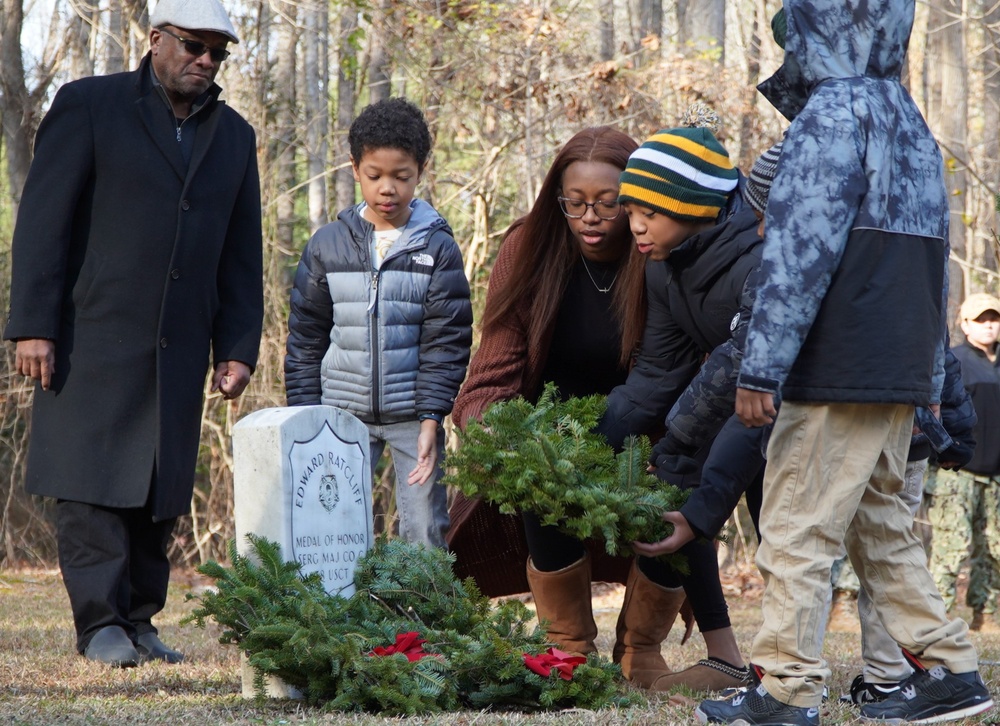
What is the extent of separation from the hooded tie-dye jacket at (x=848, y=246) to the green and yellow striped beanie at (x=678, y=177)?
0.57 meters

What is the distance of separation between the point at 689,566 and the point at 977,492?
6863 mm

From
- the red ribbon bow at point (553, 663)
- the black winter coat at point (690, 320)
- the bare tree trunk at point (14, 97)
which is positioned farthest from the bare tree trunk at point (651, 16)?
the red ribbon bow at point (553, 663)

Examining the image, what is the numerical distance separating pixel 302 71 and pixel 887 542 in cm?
1235

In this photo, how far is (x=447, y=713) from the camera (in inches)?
145

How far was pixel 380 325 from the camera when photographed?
5.21 m

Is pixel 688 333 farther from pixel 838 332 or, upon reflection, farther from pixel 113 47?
pixel 113 47

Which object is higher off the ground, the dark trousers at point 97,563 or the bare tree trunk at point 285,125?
the bare tree trunk at point 285,125

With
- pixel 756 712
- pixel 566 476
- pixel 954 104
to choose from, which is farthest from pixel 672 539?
pixel 954 104

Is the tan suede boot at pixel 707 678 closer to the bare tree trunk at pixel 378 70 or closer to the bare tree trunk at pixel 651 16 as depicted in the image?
the bare tree trunk at pixel 378 70

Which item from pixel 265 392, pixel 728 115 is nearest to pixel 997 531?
pixel 728 115

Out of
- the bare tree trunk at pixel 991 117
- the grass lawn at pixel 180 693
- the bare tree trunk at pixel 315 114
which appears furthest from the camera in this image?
the bare tree trunk at pixel 991 117

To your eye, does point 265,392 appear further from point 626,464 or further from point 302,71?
point 626,464

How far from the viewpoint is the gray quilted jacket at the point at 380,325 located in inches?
205

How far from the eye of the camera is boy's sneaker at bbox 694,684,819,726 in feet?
11.1
